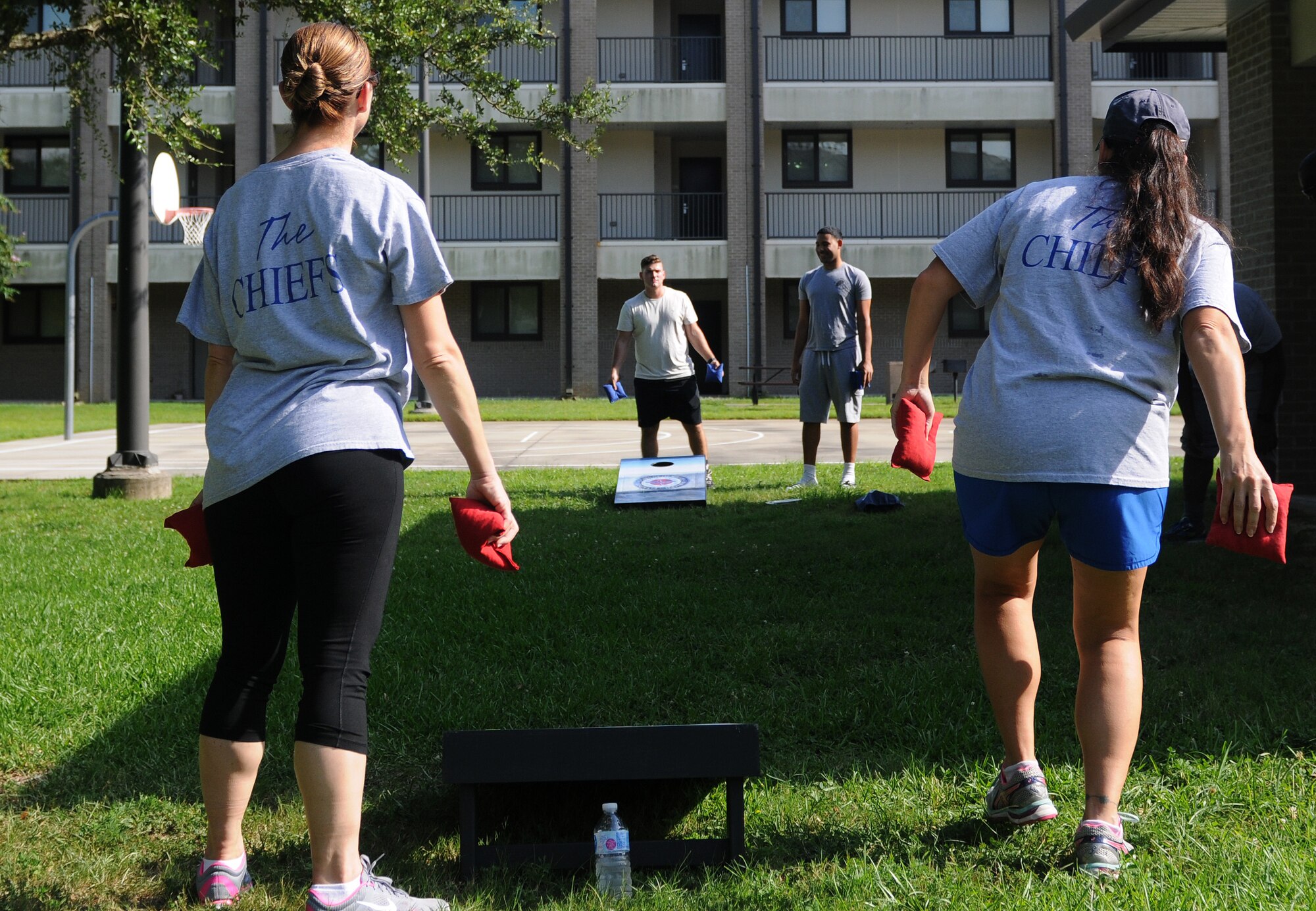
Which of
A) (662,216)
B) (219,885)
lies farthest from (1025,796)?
(662,216)

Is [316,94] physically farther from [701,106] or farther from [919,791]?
[701,106]

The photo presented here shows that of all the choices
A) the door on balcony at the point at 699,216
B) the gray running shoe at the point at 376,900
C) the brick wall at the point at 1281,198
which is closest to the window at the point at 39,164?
the door on balcony at the point at 699,216

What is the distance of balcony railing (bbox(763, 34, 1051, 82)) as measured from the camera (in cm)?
3241

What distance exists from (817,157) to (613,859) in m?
31.5

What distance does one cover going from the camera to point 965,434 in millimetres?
3354

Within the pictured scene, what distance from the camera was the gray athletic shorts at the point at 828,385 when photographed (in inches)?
413

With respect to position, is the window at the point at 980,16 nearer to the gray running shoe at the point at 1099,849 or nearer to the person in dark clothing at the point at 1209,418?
the person in dark clothing at the point at 1209,418

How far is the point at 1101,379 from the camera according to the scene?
3154mm

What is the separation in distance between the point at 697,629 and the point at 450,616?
1.19 meters

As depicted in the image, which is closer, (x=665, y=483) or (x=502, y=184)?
(x=665, y=483)

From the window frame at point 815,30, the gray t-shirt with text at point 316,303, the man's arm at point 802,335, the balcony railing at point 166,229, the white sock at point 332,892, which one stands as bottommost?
the white sock at point 332,892

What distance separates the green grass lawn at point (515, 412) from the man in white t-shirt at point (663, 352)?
872 cm

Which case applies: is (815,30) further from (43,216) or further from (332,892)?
(332,892)

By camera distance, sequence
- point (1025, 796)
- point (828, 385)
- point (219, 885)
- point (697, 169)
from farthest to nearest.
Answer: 1. point (697, 169)
2. point (828, 385)
3. point (1025, 796)
4. point (219, 885)
